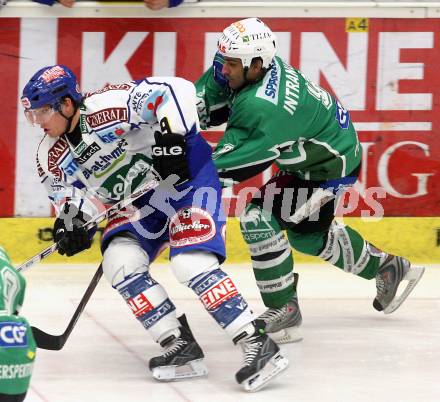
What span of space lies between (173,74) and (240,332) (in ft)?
7.19

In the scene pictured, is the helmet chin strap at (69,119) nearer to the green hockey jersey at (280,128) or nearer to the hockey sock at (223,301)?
the green hockey jersey at (280,128)

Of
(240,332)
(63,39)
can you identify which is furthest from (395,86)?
(240,332)

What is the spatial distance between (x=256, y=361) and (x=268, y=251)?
712mm

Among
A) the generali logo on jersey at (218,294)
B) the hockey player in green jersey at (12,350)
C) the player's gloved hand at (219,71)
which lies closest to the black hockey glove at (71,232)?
the generali logo on jersey at (218,294)

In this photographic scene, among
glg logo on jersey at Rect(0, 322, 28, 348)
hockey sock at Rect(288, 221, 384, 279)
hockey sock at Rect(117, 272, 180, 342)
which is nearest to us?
glg logo on jersey at Rect(0, 322, 28, 348)

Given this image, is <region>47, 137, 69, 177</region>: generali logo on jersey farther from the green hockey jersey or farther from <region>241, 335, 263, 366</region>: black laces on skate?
<region>241, 335, 263, 366</region>: black laces on skate

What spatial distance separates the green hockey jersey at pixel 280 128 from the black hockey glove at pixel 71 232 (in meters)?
0.54

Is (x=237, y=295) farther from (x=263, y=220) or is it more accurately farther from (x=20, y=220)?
(x=20, y=220)

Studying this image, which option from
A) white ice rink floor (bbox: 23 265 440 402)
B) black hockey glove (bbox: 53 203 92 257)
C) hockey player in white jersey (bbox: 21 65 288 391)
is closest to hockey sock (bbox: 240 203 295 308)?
white ice rink floor (bbox: 23 265 440 402)

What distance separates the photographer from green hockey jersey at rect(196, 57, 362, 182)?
176 inches

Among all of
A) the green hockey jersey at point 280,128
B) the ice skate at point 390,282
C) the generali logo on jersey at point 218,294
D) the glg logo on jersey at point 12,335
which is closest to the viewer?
the glg logo on jersey at point 12,335

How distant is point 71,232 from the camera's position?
420cm

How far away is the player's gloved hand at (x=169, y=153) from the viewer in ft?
13.3

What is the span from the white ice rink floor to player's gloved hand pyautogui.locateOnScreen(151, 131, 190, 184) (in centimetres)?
71
